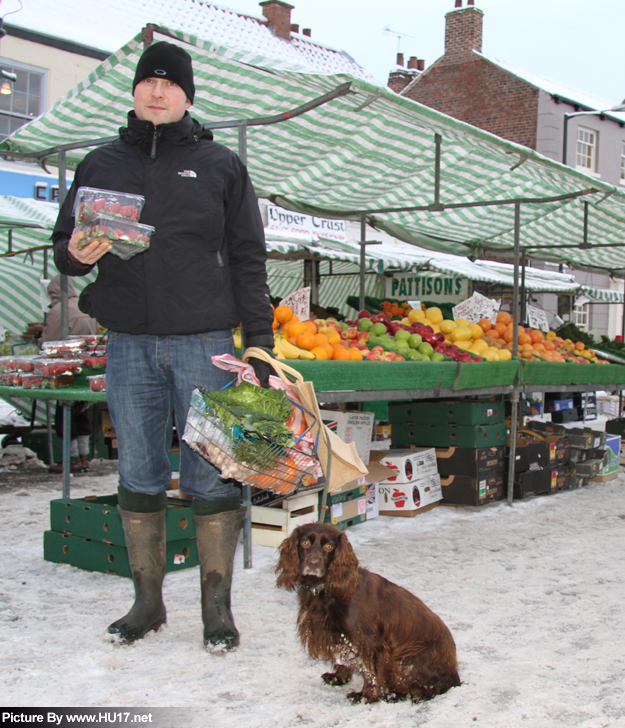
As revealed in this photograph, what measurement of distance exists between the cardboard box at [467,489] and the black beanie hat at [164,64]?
13.3ft

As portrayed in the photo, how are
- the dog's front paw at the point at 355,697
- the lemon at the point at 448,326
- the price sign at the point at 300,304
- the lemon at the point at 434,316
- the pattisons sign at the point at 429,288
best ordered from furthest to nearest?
the pattisons sign at the point at 429,288, the lemon at the point at 434,316, the lemon at the point at 448,326, the price sign at the point at 300,304, the dog's front paw at the point at 355,697

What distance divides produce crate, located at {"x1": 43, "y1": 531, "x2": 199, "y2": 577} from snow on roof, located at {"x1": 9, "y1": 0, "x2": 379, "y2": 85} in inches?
425

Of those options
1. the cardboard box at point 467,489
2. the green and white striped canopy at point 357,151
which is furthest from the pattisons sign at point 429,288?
the cardboard box at point 467,489

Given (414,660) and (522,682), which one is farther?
→ (522,682)

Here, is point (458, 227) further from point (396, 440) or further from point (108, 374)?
point (108, 374)

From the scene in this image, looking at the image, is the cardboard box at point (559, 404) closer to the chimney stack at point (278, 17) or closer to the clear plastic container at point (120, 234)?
the clear plastic container at point (120, 234)

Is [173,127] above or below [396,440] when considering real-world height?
above

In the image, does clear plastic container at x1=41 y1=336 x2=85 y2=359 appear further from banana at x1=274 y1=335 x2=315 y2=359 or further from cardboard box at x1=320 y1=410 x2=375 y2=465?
cardboard box at x1=320 y1=410 x2=375 y2=465

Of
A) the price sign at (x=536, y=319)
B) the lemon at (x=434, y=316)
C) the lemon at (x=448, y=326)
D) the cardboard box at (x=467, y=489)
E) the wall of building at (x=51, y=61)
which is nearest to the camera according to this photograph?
Answer: the cardboard box at (x=467, y=489)

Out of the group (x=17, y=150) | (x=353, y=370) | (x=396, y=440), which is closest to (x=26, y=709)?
(x=353, y=370)

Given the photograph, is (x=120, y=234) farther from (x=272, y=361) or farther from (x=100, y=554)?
(x=100, y=554)

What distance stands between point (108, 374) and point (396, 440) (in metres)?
3.69

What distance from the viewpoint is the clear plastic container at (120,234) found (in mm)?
2447

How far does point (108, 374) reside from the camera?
2.79 m
